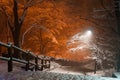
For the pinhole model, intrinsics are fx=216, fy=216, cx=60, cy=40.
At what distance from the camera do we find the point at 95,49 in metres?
19.0

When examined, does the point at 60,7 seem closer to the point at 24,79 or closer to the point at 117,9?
the point at 117,9

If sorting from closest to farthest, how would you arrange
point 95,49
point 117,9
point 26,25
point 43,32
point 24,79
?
point 24,79 < point 117,9 < point 95,49 < point 26,25 < point 43,32

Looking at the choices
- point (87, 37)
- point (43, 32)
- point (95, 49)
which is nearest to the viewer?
point (95, 49)

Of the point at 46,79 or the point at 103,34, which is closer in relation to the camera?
the point at 46,79

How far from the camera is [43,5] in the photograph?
853 inches

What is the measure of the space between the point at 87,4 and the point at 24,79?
19.9 m

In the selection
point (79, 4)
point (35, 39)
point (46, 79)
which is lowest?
point (46, 79)

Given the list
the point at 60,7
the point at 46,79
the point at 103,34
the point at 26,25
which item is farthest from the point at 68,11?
the point at 46,79

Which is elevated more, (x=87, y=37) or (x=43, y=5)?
(x=43, y=5)

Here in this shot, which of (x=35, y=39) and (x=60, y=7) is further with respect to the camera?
(x=35, y=39)

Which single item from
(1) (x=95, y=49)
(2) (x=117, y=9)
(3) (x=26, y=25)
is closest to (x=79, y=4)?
(3) (x=26, y=25)

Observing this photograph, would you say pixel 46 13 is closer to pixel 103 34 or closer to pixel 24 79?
pixel 103 34

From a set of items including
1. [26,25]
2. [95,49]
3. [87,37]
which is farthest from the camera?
[26,25]

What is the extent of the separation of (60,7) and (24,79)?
17.1 metres
